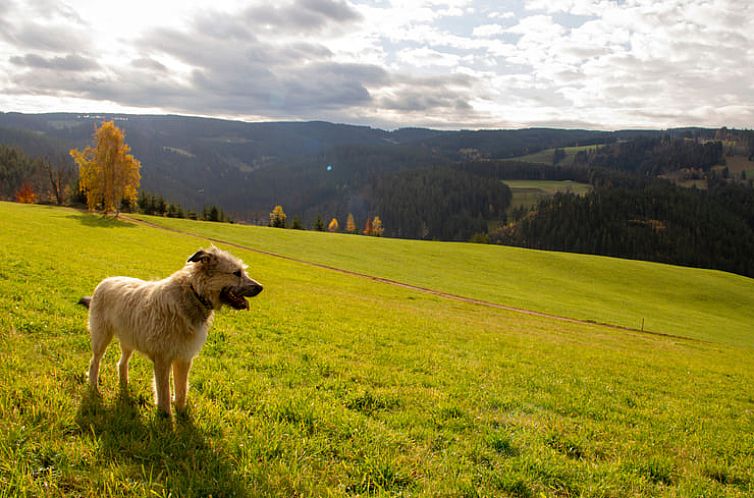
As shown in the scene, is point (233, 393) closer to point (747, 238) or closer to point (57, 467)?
point (57, 467)

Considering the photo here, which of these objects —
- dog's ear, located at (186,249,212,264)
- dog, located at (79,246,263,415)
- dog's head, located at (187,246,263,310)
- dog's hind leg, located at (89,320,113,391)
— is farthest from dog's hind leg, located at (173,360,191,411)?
dog's ear, located at (186,249,212,264)

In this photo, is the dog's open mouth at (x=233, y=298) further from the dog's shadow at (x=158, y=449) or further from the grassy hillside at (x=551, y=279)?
the grassy hillside at (x=551, y=279)

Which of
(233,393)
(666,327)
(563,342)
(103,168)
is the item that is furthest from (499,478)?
(103,168)

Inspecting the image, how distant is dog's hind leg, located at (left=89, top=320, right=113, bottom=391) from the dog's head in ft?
6.09

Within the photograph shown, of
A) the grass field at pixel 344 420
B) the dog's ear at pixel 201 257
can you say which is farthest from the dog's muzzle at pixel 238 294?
the grass field at pixel 344 420

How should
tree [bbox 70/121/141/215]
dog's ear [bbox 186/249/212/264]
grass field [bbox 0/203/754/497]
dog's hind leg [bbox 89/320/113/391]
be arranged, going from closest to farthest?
grass field [bbox 0/203/754/497], dog's ear [bbox 186/249/212/264], dog's hind leg [bbox 89/320/113/391], tree [bbox 70/121/141/215]

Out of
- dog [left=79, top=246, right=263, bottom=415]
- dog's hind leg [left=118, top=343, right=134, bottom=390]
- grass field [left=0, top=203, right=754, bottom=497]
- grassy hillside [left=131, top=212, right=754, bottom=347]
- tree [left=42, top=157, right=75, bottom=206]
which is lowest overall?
grassy hillside [left=131, top=212, right=754, bottom=347]

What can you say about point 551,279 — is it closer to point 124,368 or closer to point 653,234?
point 124,368

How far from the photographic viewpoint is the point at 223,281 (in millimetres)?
5438

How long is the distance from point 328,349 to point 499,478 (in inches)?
234

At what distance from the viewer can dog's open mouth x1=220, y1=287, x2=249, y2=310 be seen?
5.48 m

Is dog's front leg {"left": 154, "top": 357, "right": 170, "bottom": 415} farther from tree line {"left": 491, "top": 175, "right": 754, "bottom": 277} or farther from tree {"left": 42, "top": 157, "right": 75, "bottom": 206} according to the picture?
tree line {"left": 491, "top": 175, "right": 754, "bottom": 277}

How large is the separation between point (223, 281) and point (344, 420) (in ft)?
9.27

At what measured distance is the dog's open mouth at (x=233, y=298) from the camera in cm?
548
